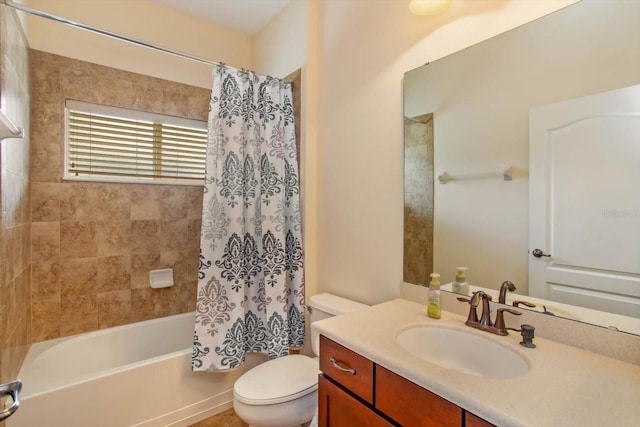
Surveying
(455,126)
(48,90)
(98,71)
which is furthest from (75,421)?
(455,126)

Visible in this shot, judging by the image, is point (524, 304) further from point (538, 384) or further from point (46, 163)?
point (46, 163)

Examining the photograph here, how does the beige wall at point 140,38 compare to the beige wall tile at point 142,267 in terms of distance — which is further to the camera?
the beige wall tile at point 142,267

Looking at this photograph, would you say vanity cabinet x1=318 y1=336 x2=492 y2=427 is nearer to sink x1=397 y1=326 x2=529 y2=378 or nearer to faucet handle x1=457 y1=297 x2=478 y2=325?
sink x1=397 y1=326 x2=529 y2=378

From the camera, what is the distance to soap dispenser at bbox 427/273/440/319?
1204 mm

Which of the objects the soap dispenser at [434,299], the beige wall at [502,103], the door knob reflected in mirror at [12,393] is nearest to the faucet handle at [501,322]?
the beige wall at [502,103]

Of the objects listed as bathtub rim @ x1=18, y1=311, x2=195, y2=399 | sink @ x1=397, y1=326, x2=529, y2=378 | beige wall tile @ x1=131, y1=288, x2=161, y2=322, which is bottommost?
bathtub rim @ x1=18, y1=311, x2=195, y2=399

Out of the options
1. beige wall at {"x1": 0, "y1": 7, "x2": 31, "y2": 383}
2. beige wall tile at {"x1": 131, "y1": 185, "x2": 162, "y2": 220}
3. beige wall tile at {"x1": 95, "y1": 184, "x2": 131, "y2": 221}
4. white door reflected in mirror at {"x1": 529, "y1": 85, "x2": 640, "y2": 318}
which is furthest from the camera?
beige wall tile at {"x1": 131, "y1": 185, "x2": 162, "y2": 220}

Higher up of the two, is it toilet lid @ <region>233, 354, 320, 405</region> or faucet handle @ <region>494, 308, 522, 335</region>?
faucet handle @ <region>494, 308, 522, 335</region>

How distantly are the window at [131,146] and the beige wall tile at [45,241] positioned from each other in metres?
0.34

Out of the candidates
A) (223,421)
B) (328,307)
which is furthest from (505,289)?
(223,421)

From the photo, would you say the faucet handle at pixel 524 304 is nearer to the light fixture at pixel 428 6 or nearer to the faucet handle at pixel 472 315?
the faucet handle at pixel 472 315

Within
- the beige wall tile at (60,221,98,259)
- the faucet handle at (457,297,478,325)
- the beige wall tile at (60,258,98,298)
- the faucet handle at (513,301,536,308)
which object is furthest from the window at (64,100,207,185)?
the faucet handle at (513,301,536,308)

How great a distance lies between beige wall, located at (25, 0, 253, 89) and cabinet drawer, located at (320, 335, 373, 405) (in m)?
2.31

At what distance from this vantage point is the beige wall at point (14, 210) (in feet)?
4.07
